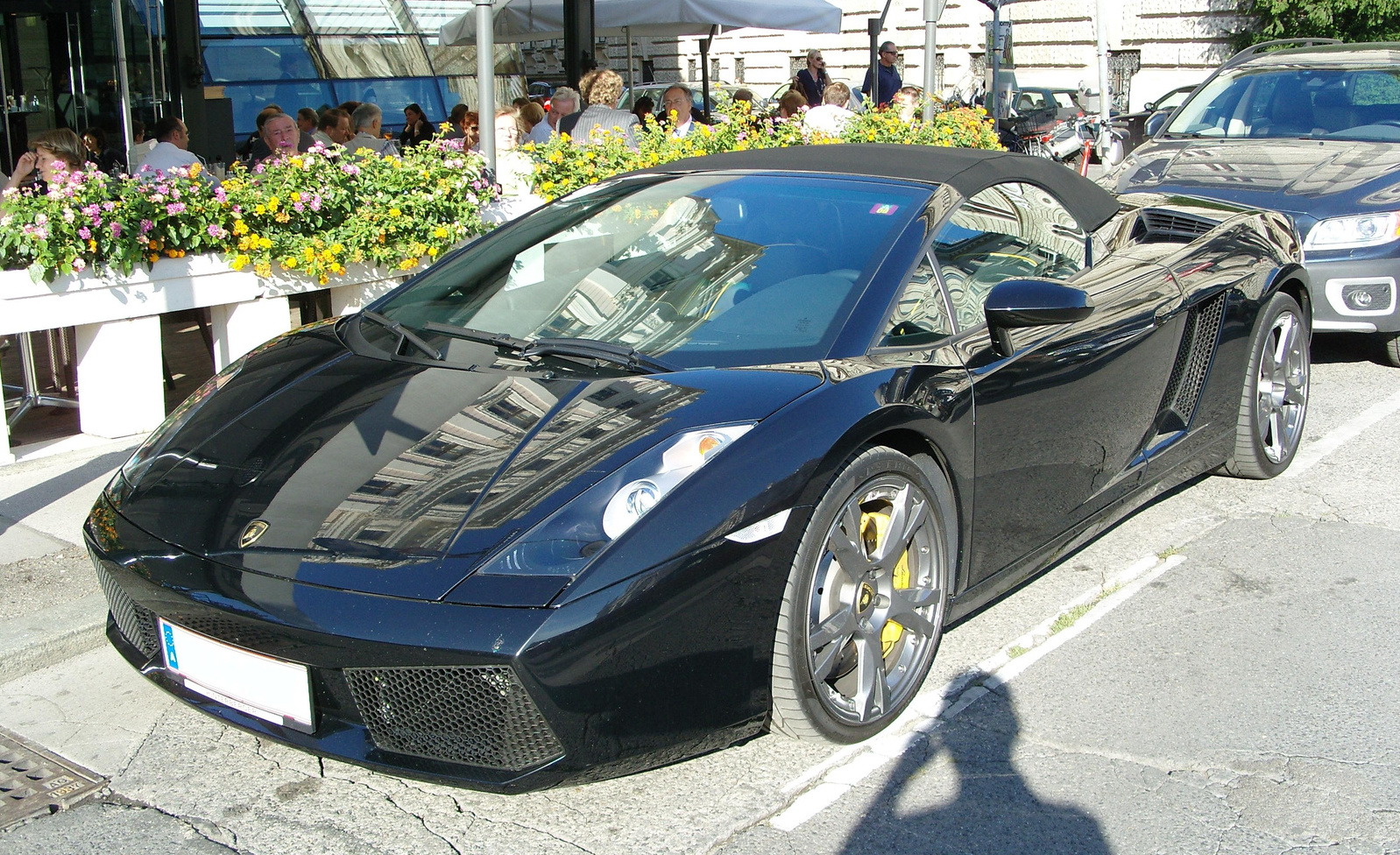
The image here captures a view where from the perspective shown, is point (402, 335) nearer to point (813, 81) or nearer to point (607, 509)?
point (607, 509)

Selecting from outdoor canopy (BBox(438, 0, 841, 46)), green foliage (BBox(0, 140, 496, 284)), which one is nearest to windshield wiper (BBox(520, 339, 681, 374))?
green foliage (BBox(0, 140, 496, 284))

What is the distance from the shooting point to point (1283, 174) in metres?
7.17

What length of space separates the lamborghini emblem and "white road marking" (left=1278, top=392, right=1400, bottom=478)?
13.6 ft

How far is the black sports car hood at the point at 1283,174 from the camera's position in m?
6.73

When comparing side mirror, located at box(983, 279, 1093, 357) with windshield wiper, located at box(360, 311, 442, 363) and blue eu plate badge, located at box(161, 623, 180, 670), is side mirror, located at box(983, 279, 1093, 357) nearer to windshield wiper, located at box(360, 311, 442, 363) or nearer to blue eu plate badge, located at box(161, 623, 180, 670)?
windshield wiper, located at box(360, 311, 442, 363)

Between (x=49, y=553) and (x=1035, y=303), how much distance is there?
3.27 m

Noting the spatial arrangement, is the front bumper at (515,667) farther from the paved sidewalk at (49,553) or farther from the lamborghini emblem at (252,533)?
the paved sidewalk at (49,553)

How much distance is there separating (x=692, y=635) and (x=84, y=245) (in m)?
3.88

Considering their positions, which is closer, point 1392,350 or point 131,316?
point 131,316

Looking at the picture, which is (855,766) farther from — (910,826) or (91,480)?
(91,480)

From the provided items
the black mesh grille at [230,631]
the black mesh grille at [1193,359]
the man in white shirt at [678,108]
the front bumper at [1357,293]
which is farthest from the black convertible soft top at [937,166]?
the man in white shirt at [678,108]

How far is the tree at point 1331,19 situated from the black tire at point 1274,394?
49.7ft

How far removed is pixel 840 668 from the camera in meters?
3.13

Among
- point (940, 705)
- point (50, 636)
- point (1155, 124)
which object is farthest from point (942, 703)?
point (1155, 124)
